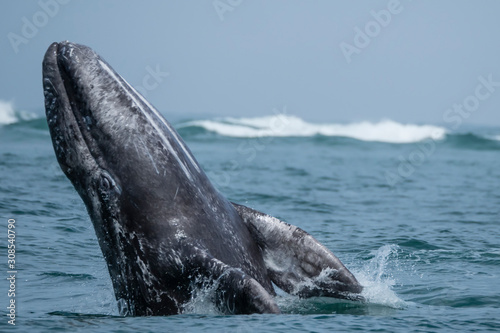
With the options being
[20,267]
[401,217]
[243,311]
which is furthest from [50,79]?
[401,217]

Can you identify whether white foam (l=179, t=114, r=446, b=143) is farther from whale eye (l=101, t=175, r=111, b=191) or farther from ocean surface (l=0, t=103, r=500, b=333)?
whale eye (l=101, t=175, r=111, b=191)

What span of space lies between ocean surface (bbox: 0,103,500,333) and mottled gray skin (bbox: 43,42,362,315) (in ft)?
0.99

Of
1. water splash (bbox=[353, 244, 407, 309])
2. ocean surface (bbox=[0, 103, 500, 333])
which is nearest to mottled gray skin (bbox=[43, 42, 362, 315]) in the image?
ocean surface (bbox=[0, 103, 500, 333])

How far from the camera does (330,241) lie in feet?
46.9

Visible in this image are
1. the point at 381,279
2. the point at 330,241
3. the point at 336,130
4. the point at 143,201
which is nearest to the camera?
the point at 143,201

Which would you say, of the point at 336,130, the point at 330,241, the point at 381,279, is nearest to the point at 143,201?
the point at 381,279

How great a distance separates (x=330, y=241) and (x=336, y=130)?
52.8 meters

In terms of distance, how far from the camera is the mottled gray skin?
782 centimetres

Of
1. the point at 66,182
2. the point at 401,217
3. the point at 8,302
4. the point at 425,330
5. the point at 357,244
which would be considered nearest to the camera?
the point at 425,330

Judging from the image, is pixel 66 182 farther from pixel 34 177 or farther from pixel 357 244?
pixel 357 244

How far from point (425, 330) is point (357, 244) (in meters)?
6.13

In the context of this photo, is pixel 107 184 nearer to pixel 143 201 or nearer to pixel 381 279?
pixel 143 201

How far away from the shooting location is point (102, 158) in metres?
8.10

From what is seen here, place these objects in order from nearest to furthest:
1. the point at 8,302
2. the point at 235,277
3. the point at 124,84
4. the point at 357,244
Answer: the point at 235,277, the point at 124,84, the point at 8,302, the point at 357,244
